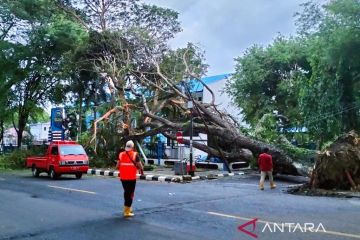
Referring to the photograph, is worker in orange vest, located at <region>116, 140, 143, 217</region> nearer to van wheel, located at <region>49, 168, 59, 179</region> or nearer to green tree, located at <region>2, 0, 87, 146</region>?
van wheel, located at <region>49, 168, 59, 179</region>

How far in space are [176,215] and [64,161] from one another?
12275 mm

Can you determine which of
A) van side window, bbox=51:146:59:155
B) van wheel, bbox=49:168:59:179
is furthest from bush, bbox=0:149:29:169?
van wheel, bbox=49:168:59:179

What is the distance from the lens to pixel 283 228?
817 cm

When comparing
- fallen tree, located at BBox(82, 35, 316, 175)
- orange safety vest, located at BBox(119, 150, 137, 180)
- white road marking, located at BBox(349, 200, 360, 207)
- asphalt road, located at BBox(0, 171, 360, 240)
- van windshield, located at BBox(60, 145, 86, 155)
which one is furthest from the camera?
fallen tree, located at BBox(82, 35, 316, 175)

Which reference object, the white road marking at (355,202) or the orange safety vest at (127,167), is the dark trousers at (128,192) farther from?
the white road marking at (355,202)

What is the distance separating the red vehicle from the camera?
825 inches


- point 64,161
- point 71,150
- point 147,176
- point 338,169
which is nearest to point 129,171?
point 338,169

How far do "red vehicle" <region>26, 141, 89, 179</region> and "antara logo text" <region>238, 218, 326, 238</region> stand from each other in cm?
1395

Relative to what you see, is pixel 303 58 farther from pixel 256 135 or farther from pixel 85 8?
pixel 85 8

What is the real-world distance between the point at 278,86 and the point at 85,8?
16065 millimetres

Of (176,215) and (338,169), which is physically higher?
(338,169)

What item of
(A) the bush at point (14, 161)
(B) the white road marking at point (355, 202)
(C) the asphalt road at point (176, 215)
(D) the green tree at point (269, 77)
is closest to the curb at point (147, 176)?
(C) the asphalt road at point (176, 215)

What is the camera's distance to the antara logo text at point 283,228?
7.95 metres

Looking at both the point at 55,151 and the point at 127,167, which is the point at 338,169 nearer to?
the point at 127,167
